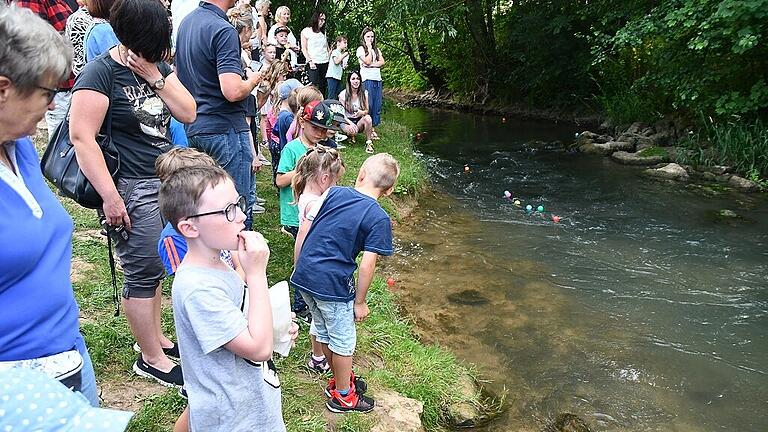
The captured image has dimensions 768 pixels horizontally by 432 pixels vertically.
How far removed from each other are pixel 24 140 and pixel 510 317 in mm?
4085

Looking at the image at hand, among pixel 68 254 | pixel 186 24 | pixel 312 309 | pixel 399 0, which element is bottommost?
pixel 312 309

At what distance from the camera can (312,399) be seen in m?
3.12

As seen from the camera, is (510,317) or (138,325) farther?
(510,317)

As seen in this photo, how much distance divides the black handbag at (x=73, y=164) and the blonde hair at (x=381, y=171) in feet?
3.77

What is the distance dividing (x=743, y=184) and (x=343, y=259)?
7787mm

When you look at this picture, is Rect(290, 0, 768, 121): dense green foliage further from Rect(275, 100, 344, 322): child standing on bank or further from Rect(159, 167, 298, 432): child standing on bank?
Rect(159, 167, 298, 432): child standing on bank

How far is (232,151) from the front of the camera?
3434 mm

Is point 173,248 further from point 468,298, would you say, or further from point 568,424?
point 468,298

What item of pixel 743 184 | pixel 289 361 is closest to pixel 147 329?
pixel 289 361

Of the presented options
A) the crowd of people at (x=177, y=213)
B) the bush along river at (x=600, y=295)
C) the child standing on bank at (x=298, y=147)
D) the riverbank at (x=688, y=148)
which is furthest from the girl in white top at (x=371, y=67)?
the child standing on bank at (x=298, y=147)

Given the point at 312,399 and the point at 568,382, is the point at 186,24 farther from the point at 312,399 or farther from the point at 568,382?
the point at 568,382

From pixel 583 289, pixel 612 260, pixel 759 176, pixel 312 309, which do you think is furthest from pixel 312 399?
pixel 759 176

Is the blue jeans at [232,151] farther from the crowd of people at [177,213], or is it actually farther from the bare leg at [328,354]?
the bare leg at [328,354]

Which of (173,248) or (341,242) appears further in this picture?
(341,242)
